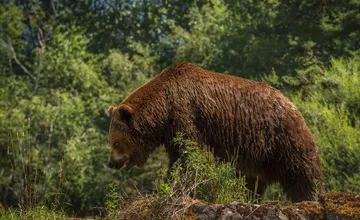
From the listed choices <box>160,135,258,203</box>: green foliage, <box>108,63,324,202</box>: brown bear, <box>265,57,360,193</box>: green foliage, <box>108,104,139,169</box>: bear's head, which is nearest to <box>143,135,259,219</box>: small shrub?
<box>160,135,258,203</box>: green foliage

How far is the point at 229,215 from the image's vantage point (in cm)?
595

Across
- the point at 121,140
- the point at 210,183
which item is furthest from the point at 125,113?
the point at 210,183

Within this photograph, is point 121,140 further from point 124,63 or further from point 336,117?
point 124,63

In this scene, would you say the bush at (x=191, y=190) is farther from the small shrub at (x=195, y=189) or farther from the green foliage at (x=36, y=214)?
the green foliage at (x=36, y=214)

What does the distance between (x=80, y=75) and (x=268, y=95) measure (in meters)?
18.9

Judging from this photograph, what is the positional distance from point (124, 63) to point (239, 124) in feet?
60.8

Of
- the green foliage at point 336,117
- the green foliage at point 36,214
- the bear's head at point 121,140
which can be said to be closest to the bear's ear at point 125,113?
the bear's head at point 121,140

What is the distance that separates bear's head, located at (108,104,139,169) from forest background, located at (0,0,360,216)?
9577mm

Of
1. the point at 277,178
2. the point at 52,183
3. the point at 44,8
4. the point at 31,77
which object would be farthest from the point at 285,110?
the point at 44,8

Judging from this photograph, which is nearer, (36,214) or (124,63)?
(36,214)

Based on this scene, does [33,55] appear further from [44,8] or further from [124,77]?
[124,77]

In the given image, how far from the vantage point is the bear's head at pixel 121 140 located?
29.4ft

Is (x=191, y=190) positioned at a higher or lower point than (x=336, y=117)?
higher

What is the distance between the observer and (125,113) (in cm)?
884
